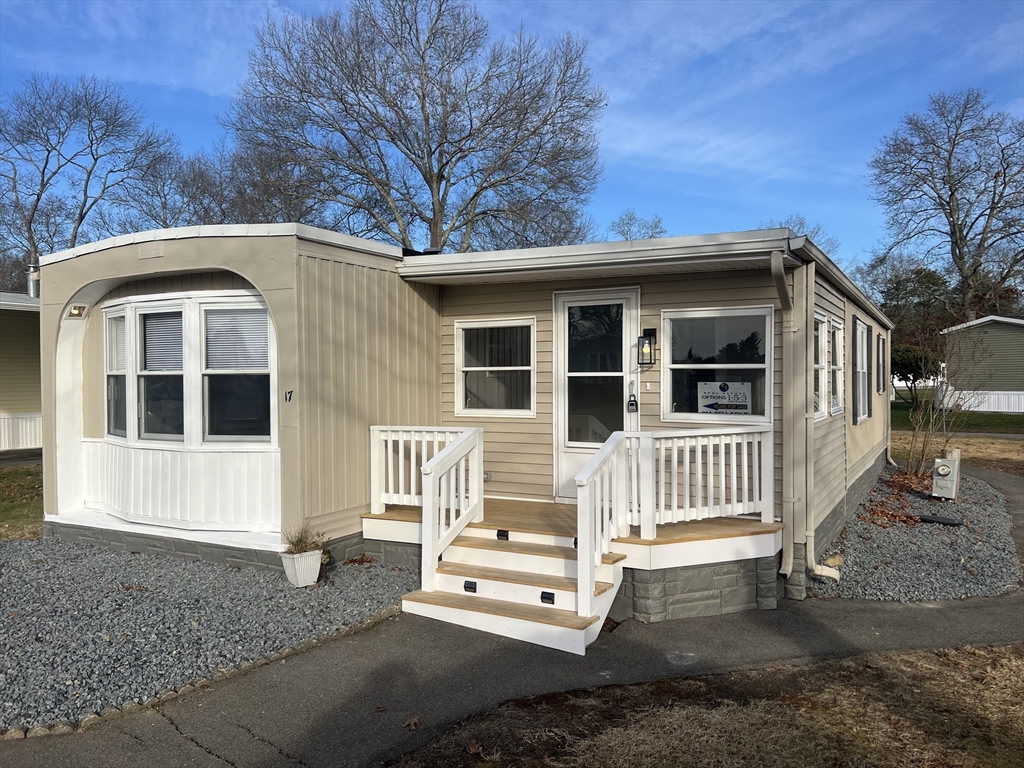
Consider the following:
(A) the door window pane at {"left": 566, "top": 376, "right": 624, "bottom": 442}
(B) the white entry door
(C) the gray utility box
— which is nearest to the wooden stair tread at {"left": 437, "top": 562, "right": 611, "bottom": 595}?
(B) the white entry door

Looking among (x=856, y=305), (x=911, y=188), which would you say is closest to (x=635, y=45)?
(x=856, y=305)

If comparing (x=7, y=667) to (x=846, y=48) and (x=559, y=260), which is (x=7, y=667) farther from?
(x=846, y=48)

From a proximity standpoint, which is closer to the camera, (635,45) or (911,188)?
(635,45)

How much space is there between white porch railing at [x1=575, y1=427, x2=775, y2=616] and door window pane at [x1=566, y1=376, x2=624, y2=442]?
102 cm

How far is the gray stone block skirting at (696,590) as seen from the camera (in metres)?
5.09

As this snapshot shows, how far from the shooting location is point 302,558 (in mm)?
5332

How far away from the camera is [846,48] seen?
12477mm

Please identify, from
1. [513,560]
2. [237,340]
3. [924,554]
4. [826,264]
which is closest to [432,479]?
[513,560]

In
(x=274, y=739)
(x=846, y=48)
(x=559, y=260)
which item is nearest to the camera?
(x=274, y=739)

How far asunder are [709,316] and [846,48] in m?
9.50

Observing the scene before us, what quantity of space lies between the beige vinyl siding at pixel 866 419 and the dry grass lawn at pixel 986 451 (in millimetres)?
2154

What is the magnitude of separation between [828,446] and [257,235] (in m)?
5.64

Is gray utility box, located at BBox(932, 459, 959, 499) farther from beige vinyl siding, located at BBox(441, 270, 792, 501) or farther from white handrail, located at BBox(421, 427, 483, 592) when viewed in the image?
white handrail, located at BBox(421, 427, 483, 592)

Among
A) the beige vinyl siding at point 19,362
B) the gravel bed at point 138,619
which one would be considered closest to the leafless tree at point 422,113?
the beige vinyl siding at point 19,362
